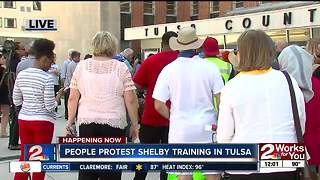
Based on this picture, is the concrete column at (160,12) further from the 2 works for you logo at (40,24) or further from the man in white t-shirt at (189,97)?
the man in white t-shirt at (189,97)

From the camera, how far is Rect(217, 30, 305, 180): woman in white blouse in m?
2.67

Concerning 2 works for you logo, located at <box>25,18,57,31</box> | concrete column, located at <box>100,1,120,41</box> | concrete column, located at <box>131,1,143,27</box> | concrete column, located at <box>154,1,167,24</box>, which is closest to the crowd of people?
concrete column, located at <box>100,1,120,41</box>

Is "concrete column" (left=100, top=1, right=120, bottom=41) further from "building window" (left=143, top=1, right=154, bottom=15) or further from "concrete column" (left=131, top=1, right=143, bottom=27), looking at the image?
"building window" (left=143, top=1, right=154, bottom=15)

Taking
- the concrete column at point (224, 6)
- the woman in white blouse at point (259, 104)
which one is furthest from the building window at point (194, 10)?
the woman in white blouse at point (259, 104)

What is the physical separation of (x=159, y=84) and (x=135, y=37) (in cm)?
2482

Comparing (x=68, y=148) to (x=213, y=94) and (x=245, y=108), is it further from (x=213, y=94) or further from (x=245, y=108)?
(x=213, y=94)

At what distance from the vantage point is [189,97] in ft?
12.6

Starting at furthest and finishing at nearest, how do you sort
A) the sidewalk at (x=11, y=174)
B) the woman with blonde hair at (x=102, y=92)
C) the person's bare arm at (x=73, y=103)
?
the sidewalk at (x=11, y=174) < the person's bare arm at (x=73, y=103) < the woman with blonde hair at (x=102, y=92)

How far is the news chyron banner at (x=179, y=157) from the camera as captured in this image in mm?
2635

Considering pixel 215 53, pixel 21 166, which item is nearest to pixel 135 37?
pixel 215 53

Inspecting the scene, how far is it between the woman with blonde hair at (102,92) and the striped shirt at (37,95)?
1.42 ft

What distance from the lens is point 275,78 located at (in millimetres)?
2717

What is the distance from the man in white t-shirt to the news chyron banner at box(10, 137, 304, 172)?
1.15 m

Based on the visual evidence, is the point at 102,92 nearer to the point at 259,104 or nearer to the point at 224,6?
the point at 259,104
